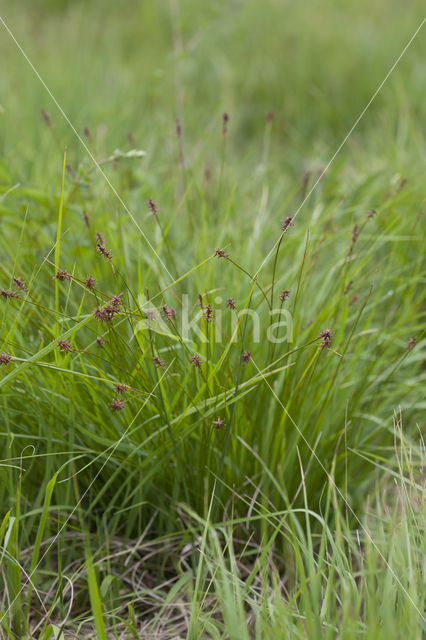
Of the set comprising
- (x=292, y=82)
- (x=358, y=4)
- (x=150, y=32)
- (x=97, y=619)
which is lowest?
(x=97, y=619)

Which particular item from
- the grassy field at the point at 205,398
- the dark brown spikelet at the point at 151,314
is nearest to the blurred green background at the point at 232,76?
the grassy field at the point at 205,398

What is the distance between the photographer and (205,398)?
3.75 ft

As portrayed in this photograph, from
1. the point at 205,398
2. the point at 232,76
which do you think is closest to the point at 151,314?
the point at 205,398

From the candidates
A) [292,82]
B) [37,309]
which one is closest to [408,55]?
[292,82]

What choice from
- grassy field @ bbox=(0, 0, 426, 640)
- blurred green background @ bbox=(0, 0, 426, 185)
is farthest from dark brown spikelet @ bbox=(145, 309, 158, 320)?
blurred green background @ bbox=(0, 0, 426, 185)

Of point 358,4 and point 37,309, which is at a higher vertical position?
point 358,4

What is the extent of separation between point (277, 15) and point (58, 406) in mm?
4376

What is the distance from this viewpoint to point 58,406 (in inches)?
46.4

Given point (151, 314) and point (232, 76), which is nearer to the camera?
point (151, 314)

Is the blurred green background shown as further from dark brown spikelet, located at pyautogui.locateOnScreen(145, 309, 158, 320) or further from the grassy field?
dark brown spikelet, located at pyautogui.locateOnScreen(145, 309, 158, 320)

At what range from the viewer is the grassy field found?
98 centimetres

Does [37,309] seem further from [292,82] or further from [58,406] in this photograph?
[292,82]

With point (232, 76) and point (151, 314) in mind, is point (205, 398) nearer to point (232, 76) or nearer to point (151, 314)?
point (151, 314)

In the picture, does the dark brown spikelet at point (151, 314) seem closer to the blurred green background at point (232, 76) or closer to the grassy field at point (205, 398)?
the grassy field at point (205, 398)
